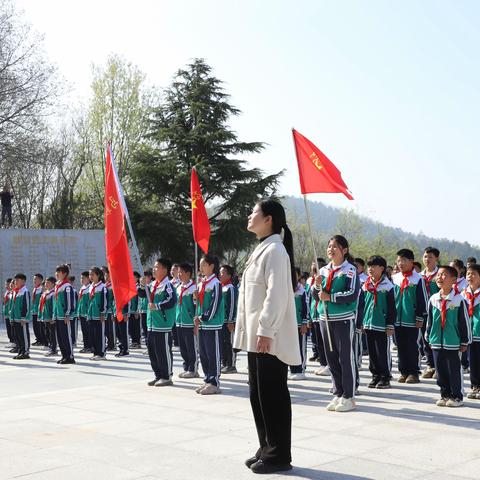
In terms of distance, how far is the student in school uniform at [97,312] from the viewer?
50.4 ft

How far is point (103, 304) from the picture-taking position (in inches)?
628

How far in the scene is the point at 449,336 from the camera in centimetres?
861

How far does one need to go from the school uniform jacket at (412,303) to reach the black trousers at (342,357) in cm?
241

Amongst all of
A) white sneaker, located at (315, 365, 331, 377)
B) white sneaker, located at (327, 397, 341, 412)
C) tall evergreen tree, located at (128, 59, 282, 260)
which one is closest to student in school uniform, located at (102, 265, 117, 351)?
white sneaker, located at (315, 365, 331, 377)

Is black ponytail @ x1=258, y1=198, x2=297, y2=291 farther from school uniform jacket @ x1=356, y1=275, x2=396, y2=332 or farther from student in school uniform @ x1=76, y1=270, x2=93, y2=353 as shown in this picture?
student in school uniform @ x1=76, y1=270, x2=93, y2=353

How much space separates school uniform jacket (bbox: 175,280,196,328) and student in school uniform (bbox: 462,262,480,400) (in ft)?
13.6

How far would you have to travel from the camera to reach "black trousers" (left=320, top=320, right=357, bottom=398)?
27.2 feet

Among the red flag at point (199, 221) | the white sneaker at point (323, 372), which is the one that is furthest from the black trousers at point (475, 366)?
the red flag at point (199, 221)

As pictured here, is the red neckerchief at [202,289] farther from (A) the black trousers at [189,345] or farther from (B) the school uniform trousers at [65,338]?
(B) the school uniform trousers at [65,338]

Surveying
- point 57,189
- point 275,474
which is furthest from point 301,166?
point 57,189

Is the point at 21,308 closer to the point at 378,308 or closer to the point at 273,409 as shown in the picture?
the point at 378,308

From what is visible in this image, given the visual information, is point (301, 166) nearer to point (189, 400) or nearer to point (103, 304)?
point (189, 400)

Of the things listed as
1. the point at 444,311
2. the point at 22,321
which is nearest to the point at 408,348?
the point at 444,311

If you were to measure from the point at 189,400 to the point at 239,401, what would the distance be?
637mm
